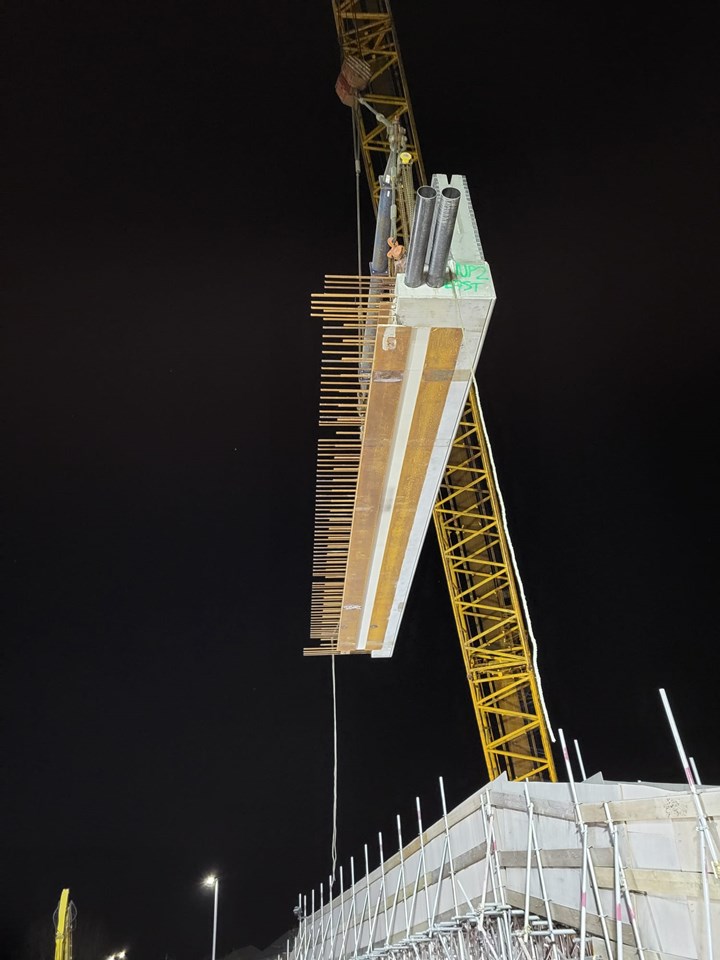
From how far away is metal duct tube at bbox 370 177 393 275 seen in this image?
4758 millimetres

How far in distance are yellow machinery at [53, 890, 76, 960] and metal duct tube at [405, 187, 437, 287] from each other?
1685 cm

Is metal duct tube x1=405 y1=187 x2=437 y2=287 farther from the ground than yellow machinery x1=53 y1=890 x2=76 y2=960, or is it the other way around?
metal duct tube x1=405 y1=187 x2=437 y2=287

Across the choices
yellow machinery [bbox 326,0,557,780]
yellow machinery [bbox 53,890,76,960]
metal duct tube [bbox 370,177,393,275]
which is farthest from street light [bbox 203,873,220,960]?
metal duct tube [bbox 370,177,393,275]

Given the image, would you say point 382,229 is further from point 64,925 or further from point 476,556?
point 64,925

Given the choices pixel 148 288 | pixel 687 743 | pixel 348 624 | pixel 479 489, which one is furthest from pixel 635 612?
pixel 148 288

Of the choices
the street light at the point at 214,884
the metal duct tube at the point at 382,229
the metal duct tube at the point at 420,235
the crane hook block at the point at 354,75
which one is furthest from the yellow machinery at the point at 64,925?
the crane hook block at the point at 354,75

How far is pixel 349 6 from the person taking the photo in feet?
51.3

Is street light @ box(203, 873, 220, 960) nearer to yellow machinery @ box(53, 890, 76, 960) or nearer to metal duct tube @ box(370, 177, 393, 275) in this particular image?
yellow machinery @ box(53, 890, 76, 960)

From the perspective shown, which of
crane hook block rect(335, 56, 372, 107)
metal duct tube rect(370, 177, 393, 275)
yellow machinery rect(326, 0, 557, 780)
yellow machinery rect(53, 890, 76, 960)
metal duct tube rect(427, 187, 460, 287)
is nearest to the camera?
metal duct tube rect(427, 187, 460, 287)

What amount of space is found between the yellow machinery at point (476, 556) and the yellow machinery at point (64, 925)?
10141 millimetres

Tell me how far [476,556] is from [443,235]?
11.8 m

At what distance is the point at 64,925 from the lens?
48.6ft

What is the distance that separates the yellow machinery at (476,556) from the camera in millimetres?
13883

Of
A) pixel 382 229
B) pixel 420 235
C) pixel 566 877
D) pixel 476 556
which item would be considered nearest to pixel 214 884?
pixel 476 556
